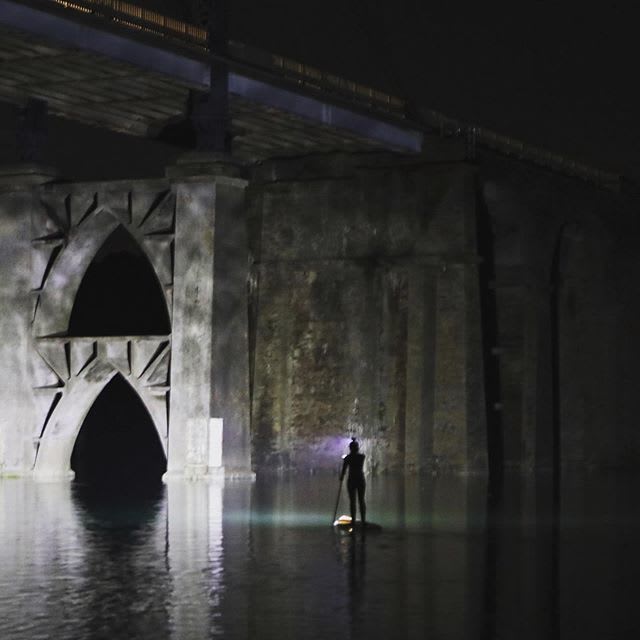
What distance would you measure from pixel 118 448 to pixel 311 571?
49.7 metres

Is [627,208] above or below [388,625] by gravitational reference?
above

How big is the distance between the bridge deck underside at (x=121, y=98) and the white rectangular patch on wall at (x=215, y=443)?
Answer: 21.2 ft

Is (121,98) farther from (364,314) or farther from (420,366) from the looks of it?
(420,366)

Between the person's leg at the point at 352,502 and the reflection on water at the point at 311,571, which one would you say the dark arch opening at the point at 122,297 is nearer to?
the reflection on water at the point at 311,571

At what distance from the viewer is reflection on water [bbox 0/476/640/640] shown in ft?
42.3

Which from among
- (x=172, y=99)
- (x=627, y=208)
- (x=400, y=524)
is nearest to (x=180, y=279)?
(x=172, y=99)

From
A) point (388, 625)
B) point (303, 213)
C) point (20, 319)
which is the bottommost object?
point (388, 625)

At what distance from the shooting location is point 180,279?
123 feet

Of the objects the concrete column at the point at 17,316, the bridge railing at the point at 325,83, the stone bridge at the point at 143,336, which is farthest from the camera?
the concrete column at the point at 17,316

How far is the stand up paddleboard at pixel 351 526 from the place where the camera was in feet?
71.3

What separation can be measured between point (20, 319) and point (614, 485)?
12.7 metres

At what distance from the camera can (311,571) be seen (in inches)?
→ 658

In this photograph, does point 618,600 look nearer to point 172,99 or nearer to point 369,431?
point 172,99

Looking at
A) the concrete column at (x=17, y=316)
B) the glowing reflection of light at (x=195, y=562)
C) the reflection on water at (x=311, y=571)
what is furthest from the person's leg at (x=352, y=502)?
the concrete column at (x=17, y=316)
